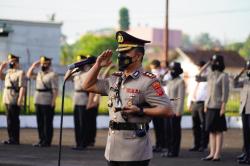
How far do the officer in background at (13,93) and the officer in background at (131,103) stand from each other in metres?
9.13

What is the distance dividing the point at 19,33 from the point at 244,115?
116 feet

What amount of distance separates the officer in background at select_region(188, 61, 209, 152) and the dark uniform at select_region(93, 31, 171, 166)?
9.47 metres

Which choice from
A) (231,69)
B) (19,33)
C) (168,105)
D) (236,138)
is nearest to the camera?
(168,105)

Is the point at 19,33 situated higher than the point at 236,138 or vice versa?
the point at 19,33

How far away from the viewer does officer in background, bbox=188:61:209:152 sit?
16781 millimetres

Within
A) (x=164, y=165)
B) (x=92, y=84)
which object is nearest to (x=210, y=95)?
(x=164, y=165)

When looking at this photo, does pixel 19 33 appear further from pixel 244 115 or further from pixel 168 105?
pixel 168 105

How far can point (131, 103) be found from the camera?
23.8 ft

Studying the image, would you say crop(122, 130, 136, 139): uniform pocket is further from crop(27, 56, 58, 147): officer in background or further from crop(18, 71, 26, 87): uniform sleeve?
crop(18, 71, 26, 87): uniform sleeve

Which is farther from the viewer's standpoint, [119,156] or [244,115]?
[244,115]

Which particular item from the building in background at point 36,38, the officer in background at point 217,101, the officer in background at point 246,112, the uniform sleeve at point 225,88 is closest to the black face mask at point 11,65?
the officer in background at point 217,101

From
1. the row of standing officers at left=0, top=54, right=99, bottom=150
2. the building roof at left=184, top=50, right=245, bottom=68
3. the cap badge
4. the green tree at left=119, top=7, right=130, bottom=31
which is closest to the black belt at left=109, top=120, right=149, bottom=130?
the cap badge

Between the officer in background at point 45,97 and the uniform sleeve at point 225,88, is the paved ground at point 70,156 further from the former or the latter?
the uniform sleeve at point 225,88

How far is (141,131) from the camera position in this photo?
7266 millimetres
